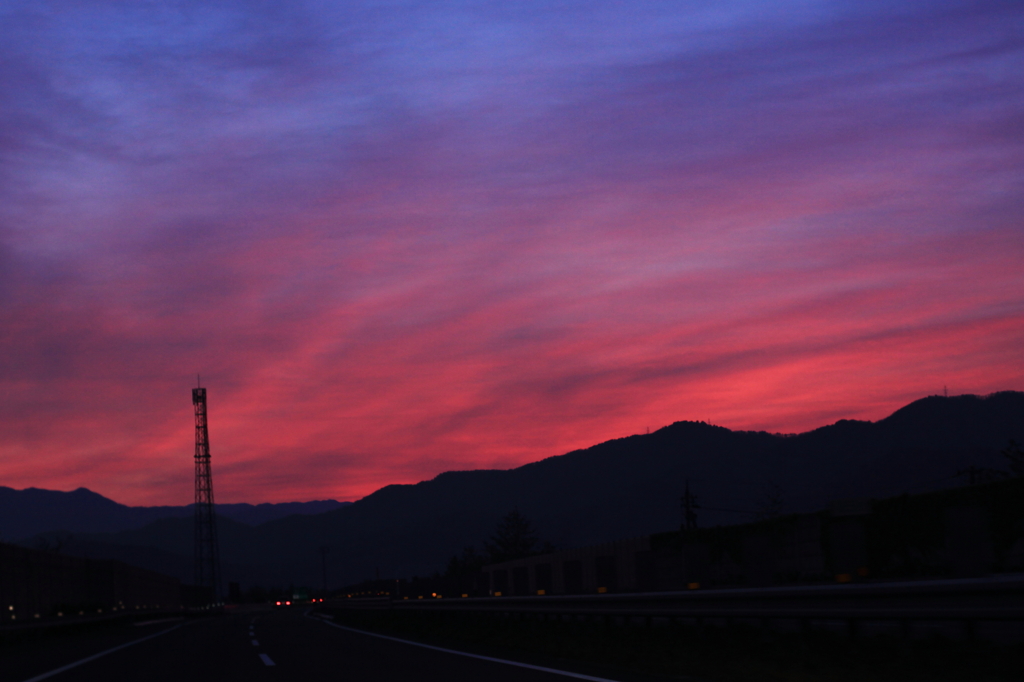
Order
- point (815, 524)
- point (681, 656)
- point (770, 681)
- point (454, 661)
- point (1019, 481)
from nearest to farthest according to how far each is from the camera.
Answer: point (770, 681) → point (681, 656) → point (454, 661) → point (1019, 481) → point (815, 524)

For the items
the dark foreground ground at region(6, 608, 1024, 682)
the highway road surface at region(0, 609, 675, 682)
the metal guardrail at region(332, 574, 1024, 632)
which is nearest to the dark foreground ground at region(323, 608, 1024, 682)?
the dark foreground ground at region(6, 608, 1024, 682)

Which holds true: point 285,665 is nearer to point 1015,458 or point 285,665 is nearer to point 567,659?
point 567,659

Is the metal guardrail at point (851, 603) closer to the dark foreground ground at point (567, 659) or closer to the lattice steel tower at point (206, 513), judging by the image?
Answer: the dark foreground ground at point (567, 659)

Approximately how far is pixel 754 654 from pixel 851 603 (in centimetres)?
288

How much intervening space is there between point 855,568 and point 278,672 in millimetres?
17567

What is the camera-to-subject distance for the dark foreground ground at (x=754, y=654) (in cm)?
909

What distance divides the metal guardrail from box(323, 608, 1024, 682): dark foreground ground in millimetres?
283

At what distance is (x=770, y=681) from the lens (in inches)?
396

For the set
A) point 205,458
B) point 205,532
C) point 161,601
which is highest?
point 205,458

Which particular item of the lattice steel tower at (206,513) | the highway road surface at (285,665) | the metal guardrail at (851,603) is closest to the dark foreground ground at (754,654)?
the metal guardrail at (851,603)

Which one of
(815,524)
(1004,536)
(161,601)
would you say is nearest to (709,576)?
(815,524)

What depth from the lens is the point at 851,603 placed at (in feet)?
30.4

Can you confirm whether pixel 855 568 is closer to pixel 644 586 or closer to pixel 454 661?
pixel 644 586

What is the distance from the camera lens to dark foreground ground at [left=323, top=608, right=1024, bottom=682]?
9094 millimetres
